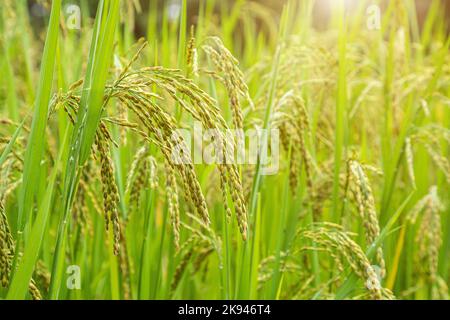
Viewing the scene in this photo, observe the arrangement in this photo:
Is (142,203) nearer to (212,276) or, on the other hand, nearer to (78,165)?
(212,276)

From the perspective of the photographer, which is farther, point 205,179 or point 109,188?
point 205,179

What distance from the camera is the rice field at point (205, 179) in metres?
1.01

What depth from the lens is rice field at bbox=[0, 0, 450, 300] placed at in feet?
3.30

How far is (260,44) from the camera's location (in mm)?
3041

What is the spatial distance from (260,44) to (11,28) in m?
1.12

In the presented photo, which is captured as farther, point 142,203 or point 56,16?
point 142,203

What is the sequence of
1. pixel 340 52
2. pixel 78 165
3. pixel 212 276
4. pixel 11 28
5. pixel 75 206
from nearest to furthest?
pixel 78 165
pixel 75 206
pixel 340 52
pixel 212 276
pixel 11 28

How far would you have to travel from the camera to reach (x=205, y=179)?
1799mm
